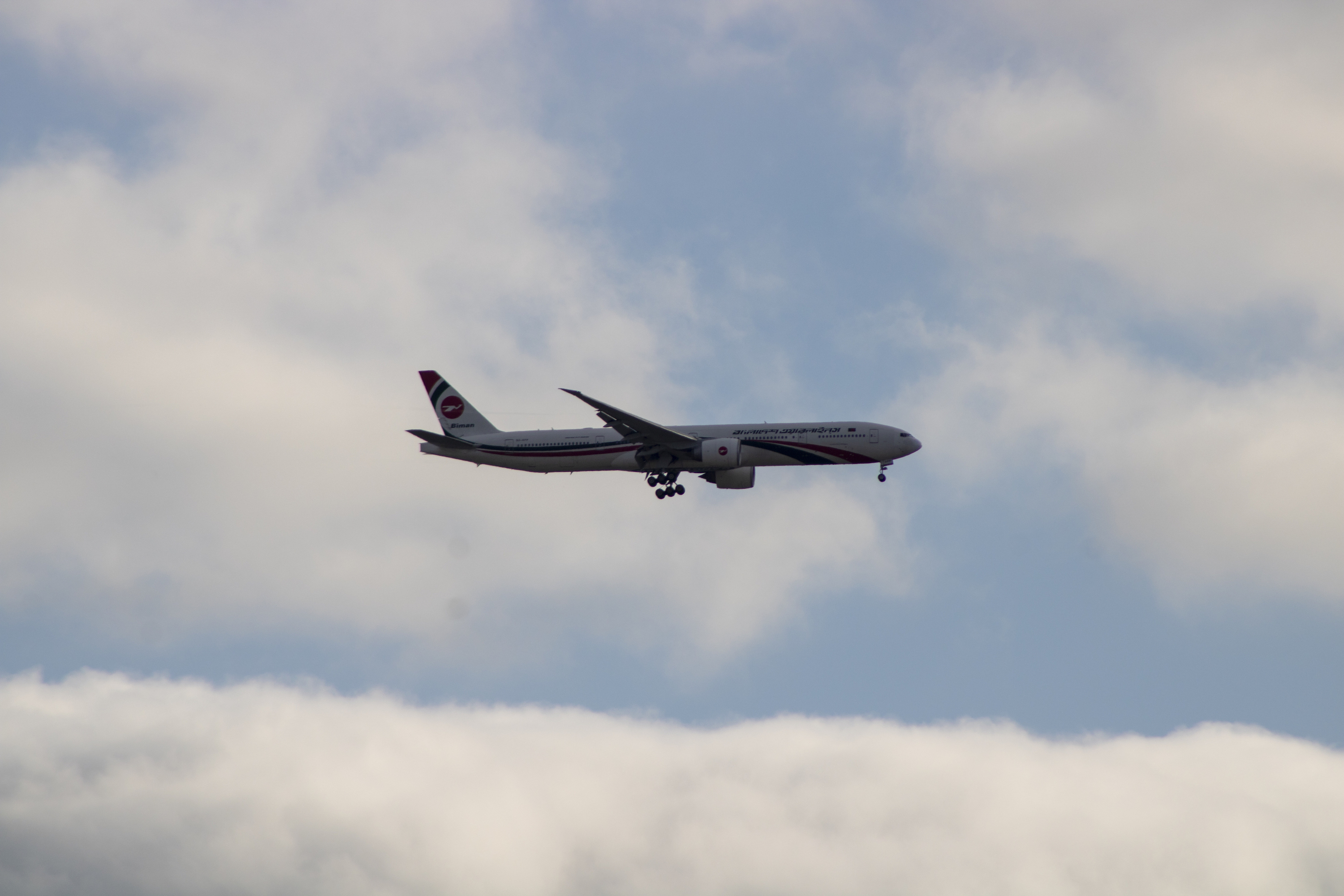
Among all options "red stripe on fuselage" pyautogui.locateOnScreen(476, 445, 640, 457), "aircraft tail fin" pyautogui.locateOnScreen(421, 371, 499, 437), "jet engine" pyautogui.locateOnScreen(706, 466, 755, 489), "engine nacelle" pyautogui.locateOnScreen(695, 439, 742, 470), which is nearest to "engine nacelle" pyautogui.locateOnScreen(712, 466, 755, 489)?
"jet engine" pyautogui.locateOnScreen(706, 466, 755, 489)

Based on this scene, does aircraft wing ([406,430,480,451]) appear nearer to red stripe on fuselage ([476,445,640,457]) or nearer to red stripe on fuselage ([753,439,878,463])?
red stripe on fuselage ([476,445,640,457])

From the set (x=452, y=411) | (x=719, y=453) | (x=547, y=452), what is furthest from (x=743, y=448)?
(x=452, y=411)

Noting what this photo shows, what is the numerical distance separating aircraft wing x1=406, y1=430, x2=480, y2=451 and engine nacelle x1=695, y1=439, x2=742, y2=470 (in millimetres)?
15316

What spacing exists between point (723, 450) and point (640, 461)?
544 centimetres

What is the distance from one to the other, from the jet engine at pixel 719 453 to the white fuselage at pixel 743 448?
11.5 inches

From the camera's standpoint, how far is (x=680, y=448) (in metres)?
91.8

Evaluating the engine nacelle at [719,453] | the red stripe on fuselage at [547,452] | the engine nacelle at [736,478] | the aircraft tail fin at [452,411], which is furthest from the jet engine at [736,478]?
the aircraft tail fin at [452,411]

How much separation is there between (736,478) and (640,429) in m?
7.63

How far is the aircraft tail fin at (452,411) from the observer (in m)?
99.8

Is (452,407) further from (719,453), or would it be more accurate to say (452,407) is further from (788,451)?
(788,451)

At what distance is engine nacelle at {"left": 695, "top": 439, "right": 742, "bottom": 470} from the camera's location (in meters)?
91.4

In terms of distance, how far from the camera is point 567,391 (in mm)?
85250

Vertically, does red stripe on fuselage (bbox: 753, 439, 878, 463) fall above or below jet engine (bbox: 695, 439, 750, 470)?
above

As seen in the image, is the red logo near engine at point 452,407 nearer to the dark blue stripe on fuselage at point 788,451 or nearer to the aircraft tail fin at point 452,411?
the aircraft tail fin at point 452,411
